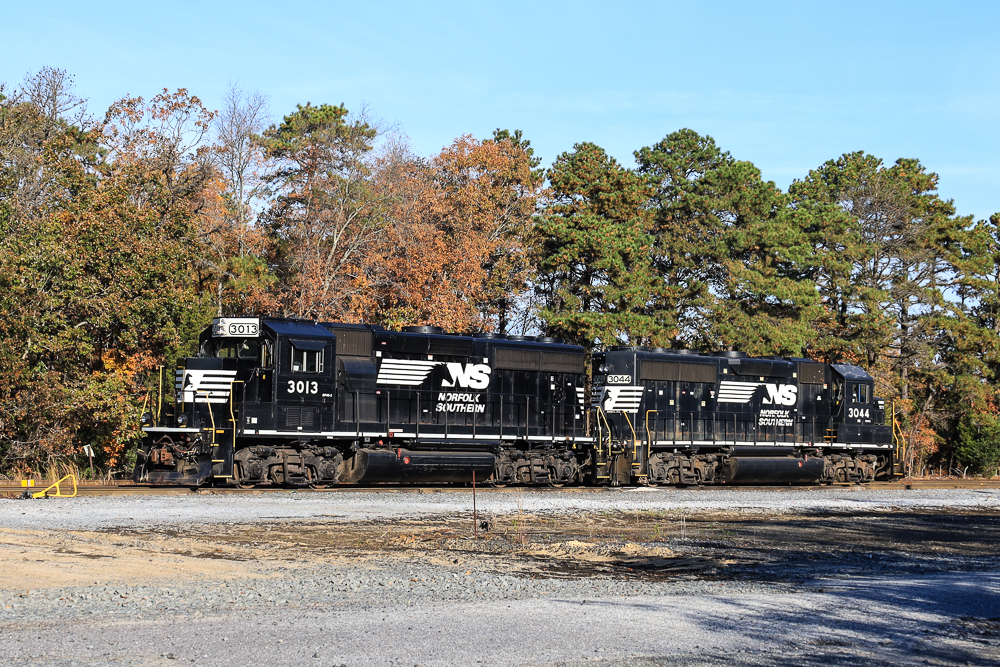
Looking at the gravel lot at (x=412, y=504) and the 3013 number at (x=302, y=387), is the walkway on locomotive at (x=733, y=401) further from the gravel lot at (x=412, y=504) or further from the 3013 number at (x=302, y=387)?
the 3013 number at (x=302, y=387)

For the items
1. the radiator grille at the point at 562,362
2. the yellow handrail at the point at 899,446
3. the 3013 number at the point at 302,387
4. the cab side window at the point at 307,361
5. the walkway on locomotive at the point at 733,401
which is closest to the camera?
the 3013 number at the point at 302,387

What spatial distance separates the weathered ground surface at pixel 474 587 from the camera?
23.4 feet

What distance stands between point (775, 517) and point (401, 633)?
12385 millimetres

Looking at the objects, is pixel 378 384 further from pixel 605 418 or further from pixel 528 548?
pixel 528 548

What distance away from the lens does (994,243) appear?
168ft

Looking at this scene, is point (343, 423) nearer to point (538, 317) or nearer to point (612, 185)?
point (538, 317)

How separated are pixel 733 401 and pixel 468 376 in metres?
8.70

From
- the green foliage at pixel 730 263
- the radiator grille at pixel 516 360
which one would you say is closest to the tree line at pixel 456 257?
the green foliage at pixel 730 263

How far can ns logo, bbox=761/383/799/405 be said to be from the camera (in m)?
29.8

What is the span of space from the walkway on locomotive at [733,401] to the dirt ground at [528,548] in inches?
400

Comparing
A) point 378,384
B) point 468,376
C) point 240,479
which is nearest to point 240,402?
point 240,479

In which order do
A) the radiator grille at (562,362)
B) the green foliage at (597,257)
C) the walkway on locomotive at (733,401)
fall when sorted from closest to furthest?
1. the radiator grille at (562,362)
2. the walkway on locomotive at (733,401)
3. the green foliage at (597,257)

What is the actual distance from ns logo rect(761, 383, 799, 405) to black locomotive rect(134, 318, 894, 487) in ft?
0.14

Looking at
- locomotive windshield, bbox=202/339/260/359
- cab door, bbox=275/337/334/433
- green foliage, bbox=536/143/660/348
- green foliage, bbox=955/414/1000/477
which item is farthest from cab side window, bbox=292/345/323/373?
green foliage, bbox=955/414/1000/477
